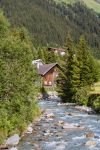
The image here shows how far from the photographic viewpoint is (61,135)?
3959 centimetres

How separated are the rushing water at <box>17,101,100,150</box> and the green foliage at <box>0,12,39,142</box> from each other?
1926 millimetres

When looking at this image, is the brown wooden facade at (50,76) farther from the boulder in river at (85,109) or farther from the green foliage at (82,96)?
the boulder in river at (85,109)

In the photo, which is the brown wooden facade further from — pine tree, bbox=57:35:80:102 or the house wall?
pine tree, bbox=57:35:80:102

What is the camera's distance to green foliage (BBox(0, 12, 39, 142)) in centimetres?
3528

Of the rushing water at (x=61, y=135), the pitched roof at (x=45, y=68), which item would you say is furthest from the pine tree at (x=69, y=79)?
the pitched roof at (x=45, y=68)

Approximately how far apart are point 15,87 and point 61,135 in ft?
24.0

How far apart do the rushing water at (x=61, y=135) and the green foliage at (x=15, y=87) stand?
1926mm

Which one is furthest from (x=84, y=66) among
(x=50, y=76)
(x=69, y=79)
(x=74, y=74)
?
(x=50, y=76)

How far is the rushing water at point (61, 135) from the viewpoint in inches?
1351

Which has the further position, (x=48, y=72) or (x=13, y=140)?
(x=48, y=72)

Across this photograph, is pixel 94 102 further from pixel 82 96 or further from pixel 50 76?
pixel 50 76

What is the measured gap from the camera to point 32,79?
4031 centimetres

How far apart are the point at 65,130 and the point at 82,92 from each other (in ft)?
86.8

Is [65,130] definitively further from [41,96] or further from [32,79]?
[41,96]
